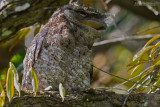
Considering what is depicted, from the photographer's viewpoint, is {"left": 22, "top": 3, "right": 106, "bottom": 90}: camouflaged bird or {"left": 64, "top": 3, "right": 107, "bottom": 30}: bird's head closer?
{"left": 22, "top": 3, "right": 106, "bottom": 90}: camouflaged bird

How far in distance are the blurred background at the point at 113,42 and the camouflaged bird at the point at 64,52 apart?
0.31 m

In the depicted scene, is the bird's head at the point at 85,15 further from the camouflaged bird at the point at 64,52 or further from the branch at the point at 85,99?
the branch at the point at 85,99

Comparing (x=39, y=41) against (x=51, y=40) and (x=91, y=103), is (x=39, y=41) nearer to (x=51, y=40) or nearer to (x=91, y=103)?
(x=51, y=40)

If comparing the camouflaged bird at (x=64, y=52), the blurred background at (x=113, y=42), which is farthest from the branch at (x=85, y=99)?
the blurred background at (x=113, y=42)

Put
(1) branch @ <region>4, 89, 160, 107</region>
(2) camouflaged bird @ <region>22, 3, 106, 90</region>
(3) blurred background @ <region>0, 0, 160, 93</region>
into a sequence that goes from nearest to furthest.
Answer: (1) branch @ <region>4, 89, 160, 107</region> → (2) camouflaged bird @ <region>22, 3, 106, 90</region> → (3) blurred background @ <region>0, 0, 160, 93</region>

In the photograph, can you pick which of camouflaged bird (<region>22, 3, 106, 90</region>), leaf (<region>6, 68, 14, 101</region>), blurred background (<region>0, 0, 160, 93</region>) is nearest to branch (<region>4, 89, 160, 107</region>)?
leaf (<region>6, 68, 14, 101</region>)

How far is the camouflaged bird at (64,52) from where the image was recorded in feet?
7.20

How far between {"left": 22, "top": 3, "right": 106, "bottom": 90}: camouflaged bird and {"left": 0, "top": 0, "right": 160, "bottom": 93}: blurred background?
1.01 feet

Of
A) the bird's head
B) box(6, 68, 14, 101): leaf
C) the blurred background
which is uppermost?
the bird's head

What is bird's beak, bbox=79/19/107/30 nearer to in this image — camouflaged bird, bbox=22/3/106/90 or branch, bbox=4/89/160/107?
camouflaged bird, bbox=22/3/106/90

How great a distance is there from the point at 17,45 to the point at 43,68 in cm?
138

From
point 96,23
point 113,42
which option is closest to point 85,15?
point 96,23

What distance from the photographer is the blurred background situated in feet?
A: 10.2

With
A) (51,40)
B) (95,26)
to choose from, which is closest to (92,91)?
(51,40)
